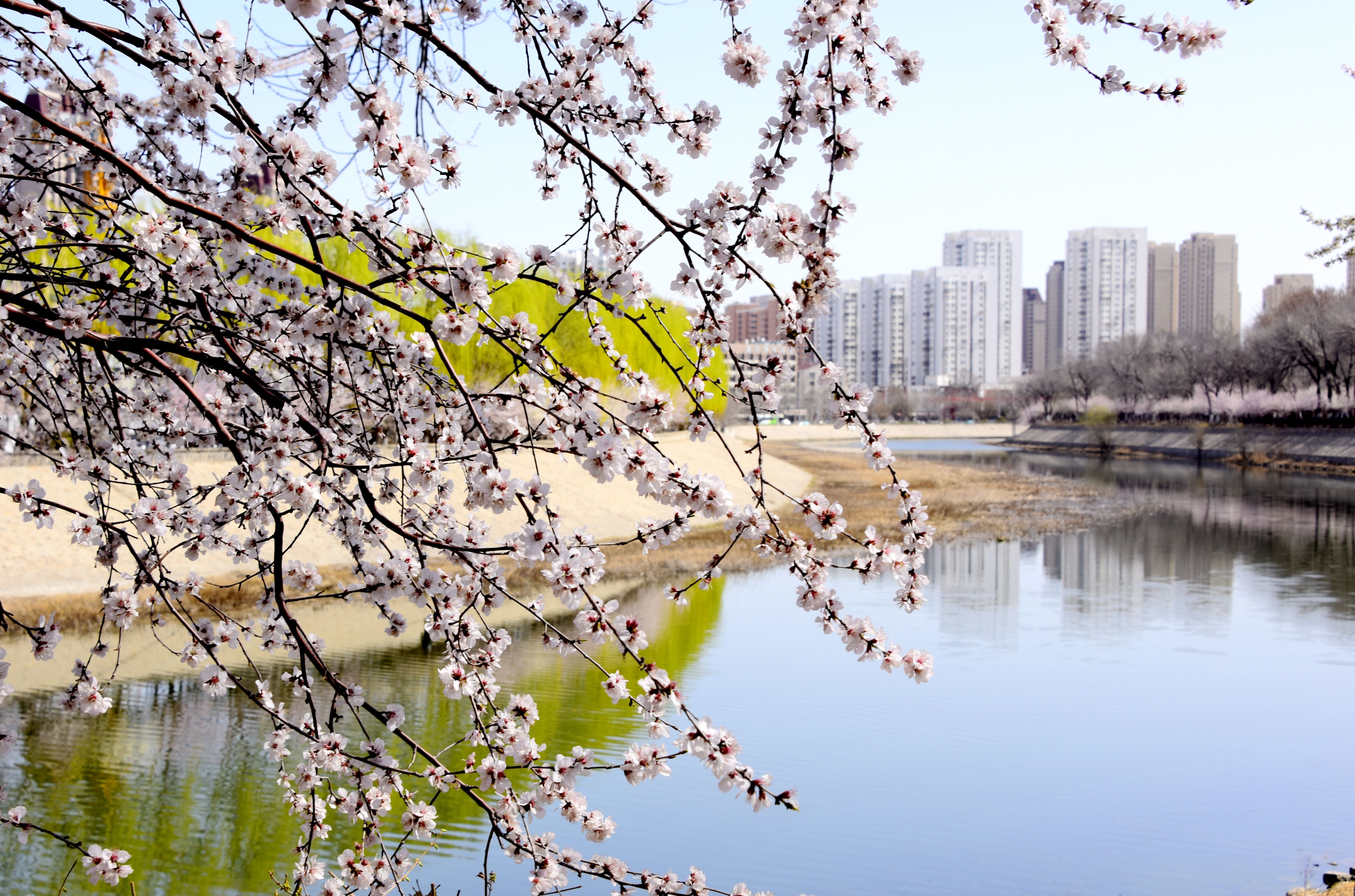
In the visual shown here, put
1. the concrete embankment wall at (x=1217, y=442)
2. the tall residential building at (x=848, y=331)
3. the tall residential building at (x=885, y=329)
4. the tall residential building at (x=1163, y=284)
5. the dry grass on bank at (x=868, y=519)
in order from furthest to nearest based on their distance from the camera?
the tall residential building at (x=848, y=331), the tall residential building at (x=885, y=329), the tall residential building at (x=1163, y=284), the concrete embankment wall at (x=1217, y=442), the dry grass on bank at (x=868, y=519)

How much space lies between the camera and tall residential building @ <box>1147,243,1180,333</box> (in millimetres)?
137625

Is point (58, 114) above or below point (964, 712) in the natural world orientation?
above

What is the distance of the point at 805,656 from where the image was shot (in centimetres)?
1369

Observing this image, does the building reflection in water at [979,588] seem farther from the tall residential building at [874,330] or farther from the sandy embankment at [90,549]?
the tall residential building at [874,330]

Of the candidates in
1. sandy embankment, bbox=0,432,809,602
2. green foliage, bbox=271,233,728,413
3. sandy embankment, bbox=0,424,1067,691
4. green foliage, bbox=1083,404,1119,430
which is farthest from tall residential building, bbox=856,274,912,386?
sandy embankment, bbox=0,432,809,602

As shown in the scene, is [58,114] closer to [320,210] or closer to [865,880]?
[320,210]

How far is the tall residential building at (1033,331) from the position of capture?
165 metres

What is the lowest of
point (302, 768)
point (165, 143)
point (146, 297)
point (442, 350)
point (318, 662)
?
point (302, 768)

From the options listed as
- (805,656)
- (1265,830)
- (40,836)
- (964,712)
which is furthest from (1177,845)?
(40,836)

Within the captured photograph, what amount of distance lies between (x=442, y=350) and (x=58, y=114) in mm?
3034

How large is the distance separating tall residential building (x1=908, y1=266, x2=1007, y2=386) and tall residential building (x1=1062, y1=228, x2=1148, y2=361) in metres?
16.2

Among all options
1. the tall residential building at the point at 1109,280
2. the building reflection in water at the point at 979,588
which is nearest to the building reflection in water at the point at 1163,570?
the building reflection in water at the point at 979,588

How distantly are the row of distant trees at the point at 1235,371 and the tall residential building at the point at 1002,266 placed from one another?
72.2m

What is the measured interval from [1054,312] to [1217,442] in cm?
10522
